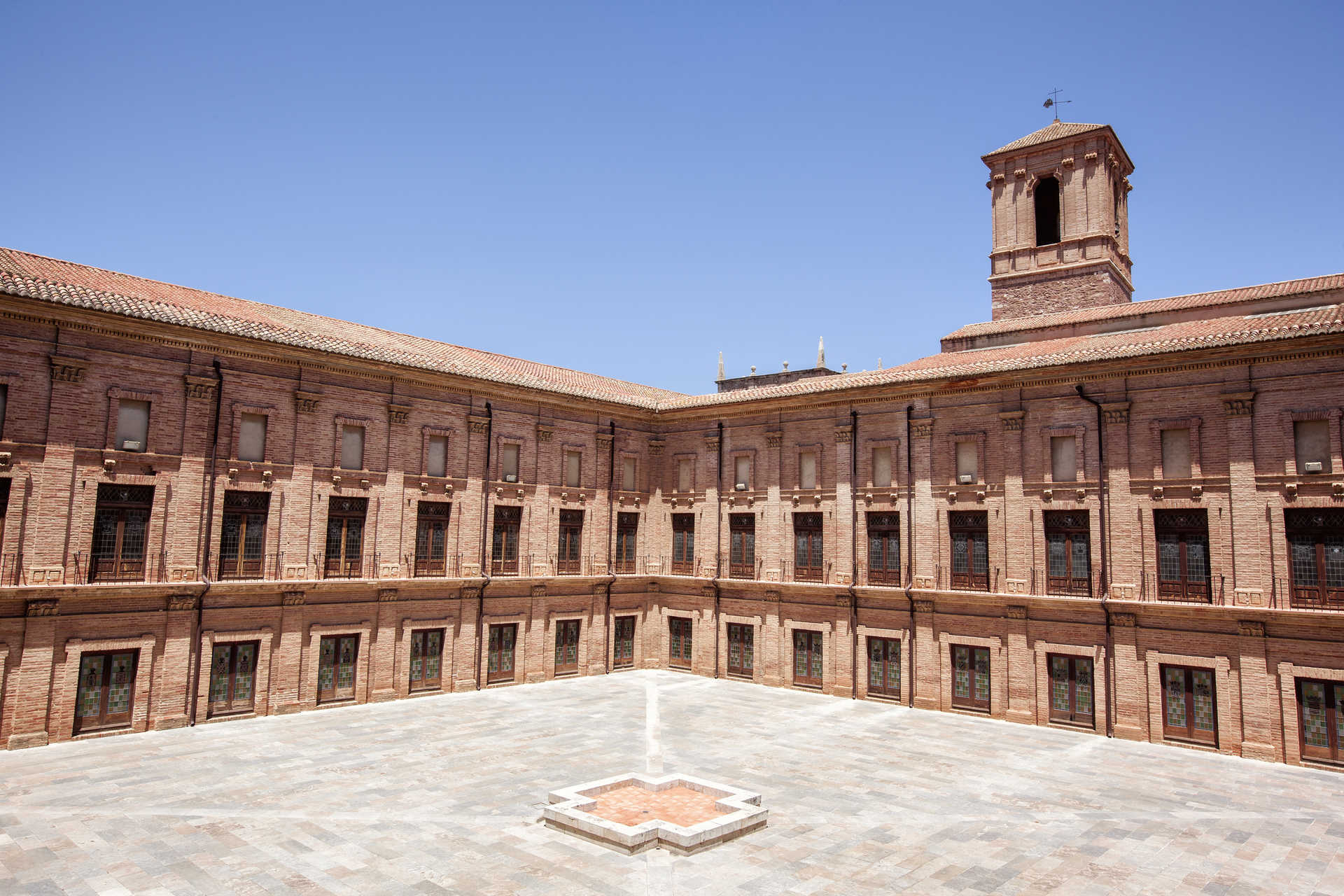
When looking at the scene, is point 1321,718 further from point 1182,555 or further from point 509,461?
point 509,461

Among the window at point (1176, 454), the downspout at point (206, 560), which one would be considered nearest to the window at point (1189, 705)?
the window at point (1176, 454)

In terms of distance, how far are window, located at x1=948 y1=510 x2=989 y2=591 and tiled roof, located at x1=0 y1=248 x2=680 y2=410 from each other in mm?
13534

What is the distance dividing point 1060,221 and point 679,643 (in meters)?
24.8

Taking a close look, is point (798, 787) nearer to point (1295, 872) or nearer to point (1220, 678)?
point (1295, 872)

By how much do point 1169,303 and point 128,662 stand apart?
37163mm

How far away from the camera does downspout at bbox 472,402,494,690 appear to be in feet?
97.7

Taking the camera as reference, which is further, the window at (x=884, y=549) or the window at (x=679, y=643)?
the window at (x=679, y=643)

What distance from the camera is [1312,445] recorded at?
22.0m

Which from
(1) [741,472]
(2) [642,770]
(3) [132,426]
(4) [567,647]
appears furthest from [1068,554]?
(3) [132,426]

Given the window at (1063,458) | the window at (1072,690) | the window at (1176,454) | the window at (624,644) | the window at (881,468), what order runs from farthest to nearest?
1. the window at (624,644)
2. the window at (881,468)
3. the window at (1063,458)
4. the window at (1072,690)
5. the window at (1176,454)

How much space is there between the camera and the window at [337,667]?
26219mm

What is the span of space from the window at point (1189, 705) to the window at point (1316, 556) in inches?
126

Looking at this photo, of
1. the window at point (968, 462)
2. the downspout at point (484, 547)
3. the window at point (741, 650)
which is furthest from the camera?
the window at point (741, 650)

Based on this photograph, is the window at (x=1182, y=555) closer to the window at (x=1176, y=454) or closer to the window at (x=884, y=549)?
the window at (x=1176, y=454)
